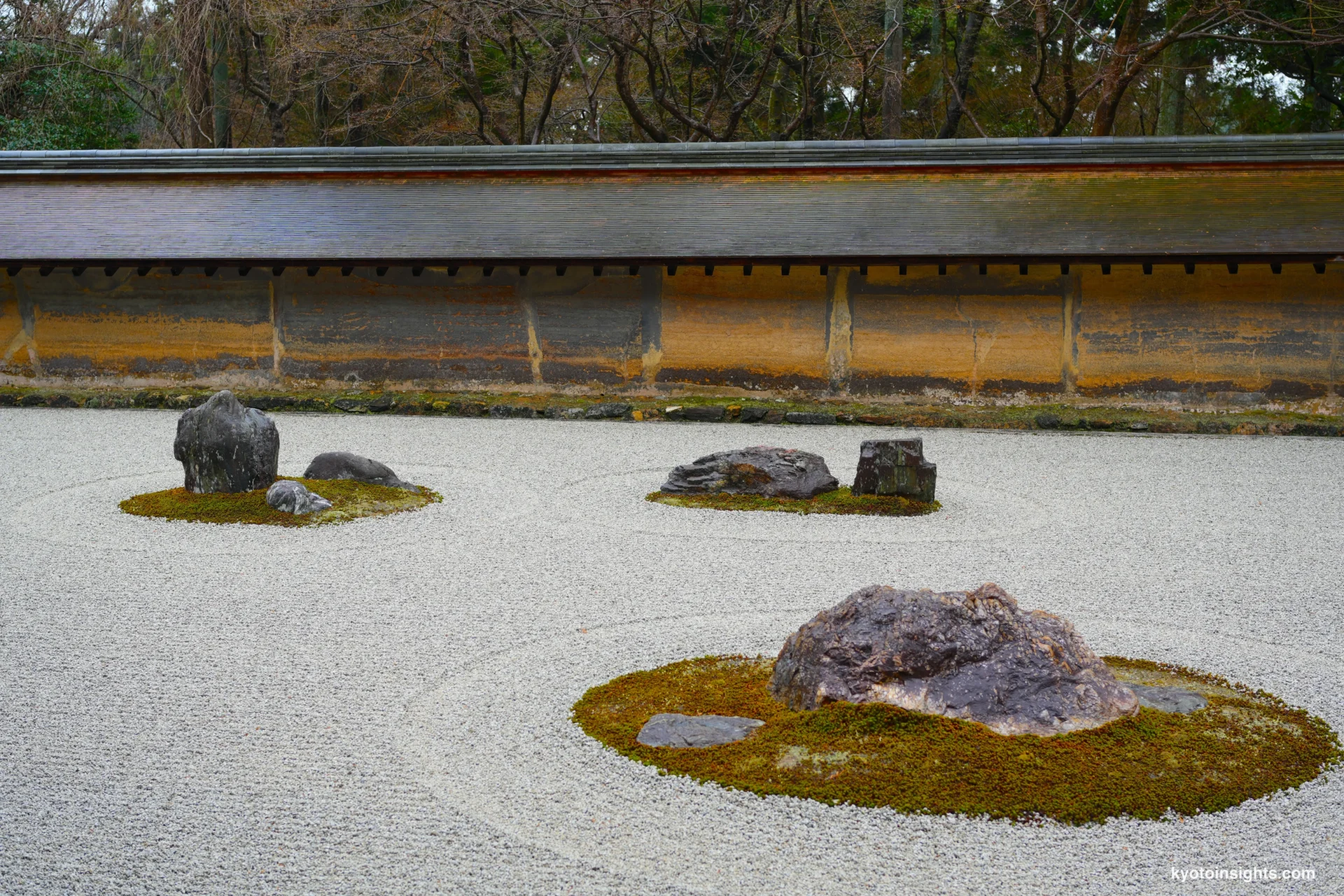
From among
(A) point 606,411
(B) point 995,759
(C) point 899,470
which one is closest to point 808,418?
(A) point 606,411

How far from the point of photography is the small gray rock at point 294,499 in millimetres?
6895

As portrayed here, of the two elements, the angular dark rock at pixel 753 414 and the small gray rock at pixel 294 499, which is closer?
the small gray rock at pixel 294 499

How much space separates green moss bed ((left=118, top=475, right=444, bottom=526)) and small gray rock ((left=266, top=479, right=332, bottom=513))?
38mm

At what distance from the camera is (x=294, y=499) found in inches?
272

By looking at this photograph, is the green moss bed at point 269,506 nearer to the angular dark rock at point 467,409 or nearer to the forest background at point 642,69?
the angular dark rock at point 467,409

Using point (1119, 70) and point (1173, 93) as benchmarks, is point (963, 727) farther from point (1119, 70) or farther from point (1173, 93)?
point (1173, 93)

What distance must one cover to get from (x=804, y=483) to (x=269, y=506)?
3.44m

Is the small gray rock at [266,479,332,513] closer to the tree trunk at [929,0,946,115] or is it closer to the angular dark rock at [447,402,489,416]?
the angular dark rock at [447,402,489,416]

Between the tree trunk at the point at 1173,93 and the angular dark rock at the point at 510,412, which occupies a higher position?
the tree trunk at the point at 1173,93

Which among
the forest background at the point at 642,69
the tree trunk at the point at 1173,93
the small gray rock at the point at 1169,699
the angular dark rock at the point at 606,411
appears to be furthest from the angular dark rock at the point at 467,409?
the tree trunk at the point at 1173,93

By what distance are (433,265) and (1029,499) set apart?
7621mm

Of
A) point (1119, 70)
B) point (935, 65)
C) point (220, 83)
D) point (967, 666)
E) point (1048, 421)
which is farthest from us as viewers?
point (935, 65)

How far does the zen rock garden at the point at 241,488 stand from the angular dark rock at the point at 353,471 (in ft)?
0.35

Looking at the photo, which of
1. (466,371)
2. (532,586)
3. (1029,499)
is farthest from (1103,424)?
(532,586)
